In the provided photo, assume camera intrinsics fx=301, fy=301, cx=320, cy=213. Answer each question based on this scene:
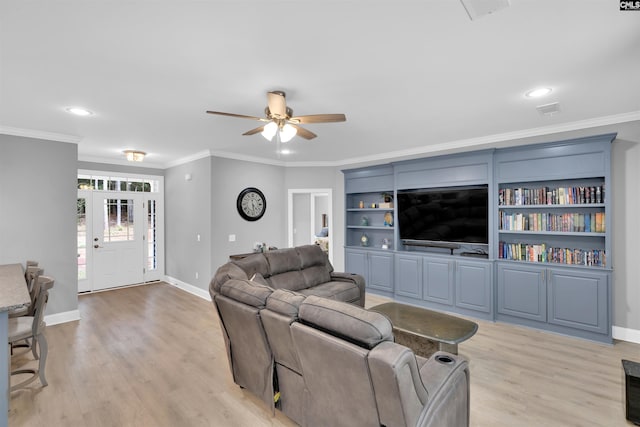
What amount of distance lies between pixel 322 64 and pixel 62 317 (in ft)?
16.0

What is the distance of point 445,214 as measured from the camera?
4789 mm

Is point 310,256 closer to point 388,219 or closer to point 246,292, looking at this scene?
point 388,219

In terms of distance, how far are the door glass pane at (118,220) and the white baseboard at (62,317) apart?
2.04 m

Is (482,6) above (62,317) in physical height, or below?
above

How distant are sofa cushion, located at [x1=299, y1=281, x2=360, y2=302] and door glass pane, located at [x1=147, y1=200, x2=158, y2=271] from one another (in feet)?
14.1

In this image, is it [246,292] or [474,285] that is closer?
[246,292]

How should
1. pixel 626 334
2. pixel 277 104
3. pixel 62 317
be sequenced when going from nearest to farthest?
pixel 277 104, pixel 626 334, pixel 62 317

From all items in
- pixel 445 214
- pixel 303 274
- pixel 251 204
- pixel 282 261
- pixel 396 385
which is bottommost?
pixel 303 274

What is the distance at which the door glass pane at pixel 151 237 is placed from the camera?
6.57 meters

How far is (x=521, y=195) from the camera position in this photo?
4148mm

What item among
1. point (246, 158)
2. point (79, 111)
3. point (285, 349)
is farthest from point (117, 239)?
point (285, 349)

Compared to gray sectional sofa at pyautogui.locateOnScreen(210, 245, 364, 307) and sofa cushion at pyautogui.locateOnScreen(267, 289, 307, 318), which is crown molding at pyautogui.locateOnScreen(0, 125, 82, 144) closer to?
gray sectional sofa at pyautogui.locateOnScreen(210, 245, 364, 307)

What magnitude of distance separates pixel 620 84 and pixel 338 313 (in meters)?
3.23

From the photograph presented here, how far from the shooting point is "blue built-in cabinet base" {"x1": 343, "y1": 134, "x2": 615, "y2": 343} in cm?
358
